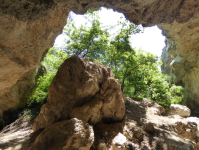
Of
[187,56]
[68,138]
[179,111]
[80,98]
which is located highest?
[187,56]

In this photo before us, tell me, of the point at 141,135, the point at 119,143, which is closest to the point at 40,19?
the point at 119,143

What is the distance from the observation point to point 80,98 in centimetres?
520

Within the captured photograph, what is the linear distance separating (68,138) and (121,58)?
9090mm

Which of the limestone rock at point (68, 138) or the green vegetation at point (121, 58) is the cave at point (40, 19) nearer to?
the limestone rock at point (68, 138)

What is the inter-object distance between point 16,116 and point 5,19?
8869 millimetres

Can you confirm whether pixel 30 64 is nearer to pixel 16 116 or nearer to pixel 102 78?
pixel 102 78

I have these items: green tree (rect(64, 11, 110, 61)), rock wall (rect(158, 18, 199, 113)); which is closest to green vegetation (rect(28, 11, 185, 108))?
green tree (rect(64, 11, 110, 61))

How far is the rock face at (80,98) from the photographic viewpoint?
506 centimetres

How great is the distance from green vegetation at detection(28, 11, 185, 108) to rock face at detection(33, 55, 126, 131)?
3877mm

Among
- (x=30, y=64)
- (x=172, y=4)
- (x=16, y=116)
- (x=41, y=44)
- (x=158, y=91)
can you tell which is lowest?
(x=16, y=116)

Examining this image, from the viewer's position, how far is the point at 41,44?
4.96 meters

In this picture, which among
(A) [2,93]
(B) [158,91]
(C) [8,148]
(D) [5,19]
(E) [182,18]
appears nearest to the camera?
(D) [5,19]

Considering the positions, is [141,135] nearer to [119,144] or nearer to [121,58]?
[119,144]

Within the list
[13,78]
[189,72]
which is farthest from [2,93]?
[189,72]
